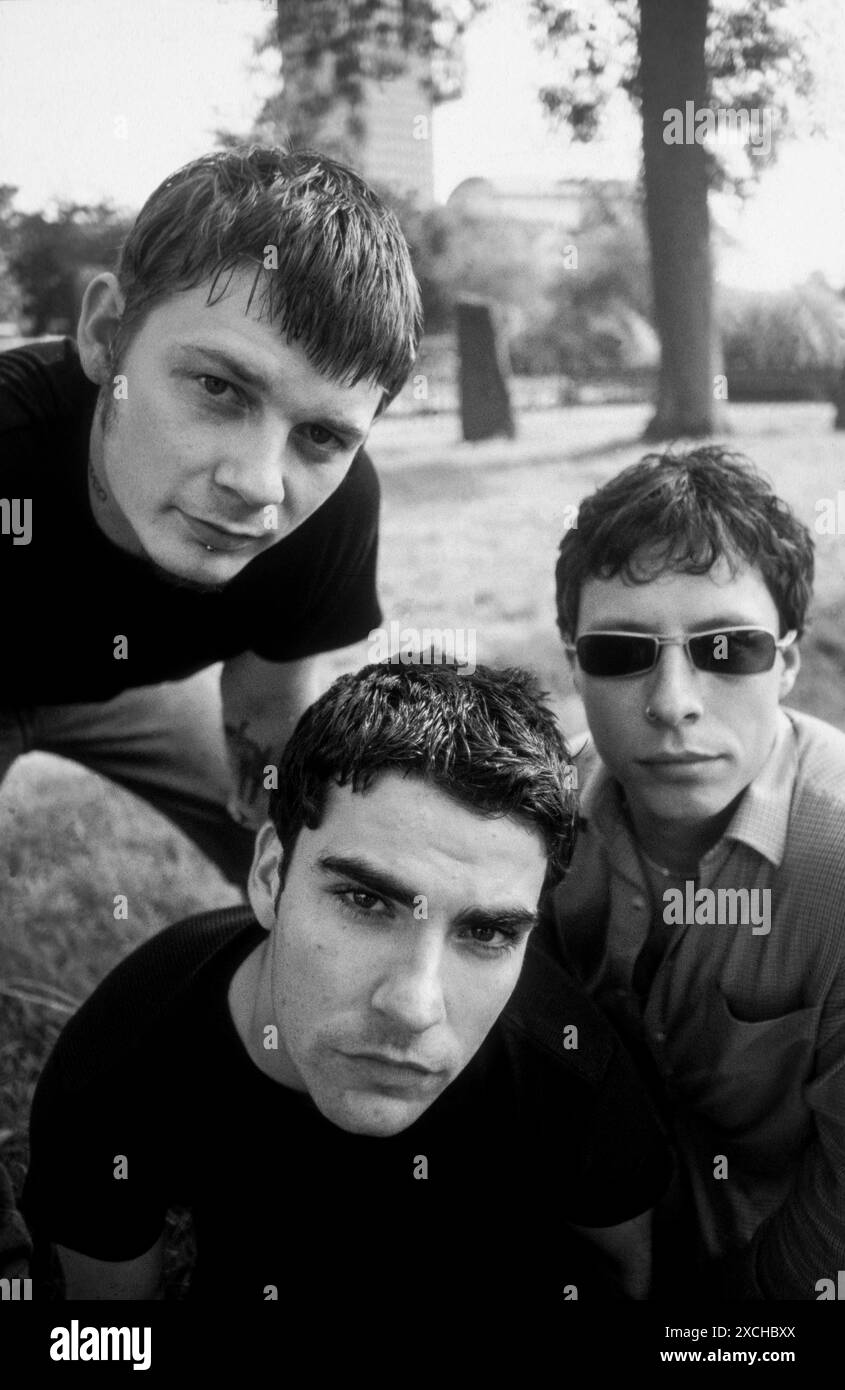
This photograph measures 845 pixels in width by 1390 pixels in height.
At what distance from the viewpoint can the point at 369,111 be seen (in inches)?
80.2

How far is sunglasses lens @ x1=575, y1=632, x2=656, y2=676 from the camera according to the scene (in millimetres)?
1801

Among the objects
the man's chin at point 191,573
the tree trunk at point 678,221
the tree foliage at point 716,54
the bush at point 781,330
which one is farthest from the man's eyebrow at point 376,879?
the tree foliage at point 716,54

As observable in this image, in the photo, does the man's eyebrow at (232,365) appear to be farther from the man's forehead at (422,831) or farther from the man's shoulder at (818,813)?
the man's shoulder at (818,813)

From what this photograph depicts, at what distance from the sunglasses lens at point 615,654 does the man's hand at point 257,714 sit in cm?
50

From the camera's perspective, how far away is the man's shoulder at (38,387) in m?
1.83

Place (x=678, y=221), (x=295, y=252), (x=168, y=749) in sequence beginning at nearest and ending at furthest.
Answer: (x=295, y=252)
(x=678, y=221)
(x=168, y=749)

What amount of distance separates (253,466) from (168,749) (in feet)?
2.54

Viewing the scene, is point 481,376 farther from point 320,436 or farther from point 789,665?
point 789,665

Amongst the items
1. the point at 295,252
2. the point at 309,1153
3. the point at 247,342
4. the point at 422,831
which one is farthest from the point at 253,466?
the point at 309,1153

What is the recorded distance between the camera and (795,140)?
204cm

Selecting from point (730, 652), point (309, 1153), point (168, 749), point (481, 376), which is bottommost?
point (309, 1153)

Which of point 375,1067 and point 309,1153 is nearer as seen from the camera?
point 375,1067

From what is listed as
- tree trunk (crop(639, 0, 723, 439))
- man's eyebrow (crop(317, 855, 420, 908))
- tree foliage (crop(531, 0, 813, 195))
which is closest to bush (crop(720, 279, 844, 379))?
tree trunk (crop(639, 0, 723, 439))

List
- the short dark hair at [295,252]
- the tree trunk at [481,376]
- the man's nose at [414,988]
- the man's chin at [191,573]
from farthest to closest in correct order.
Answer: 1. the tree trunk at [481,376]
2. the man's chin at [191,573]
3. the short dark hair at [295,252]
4. the man's nose at [414,988]
